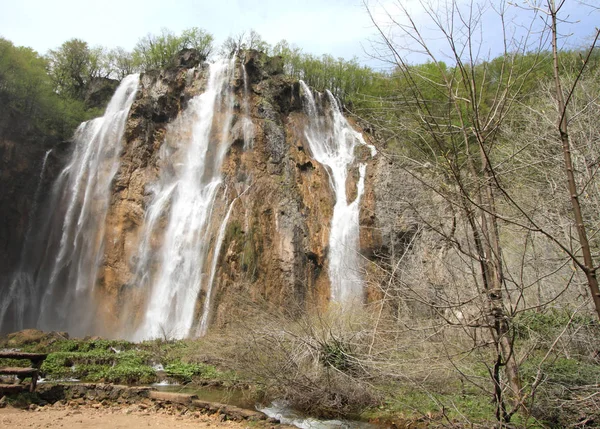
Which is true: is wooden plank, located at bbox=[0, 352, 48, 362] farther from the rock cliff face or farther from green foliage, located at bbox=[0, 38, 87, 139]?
green foliage, located at bbox=[0, 38, 87, 139]

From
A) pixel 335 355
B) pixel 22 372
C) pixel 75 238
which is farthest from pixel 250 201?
pixel 335 355

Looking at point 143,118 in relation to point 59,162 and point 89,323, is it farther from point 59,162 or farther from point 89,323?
point 89,323

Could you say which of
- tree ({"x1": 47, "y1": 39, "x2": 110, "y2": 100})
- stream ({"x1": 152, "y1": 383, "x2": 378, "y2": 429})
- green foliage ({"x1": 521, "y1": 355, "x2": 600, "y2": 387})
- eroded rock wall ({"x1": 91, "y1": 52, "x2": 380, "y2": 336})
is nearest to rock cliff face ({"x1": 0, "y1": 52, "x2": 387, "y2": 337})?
eroded rock wall ({"x1": 91, "y1": 52, "x2": 380, "y2": 336})

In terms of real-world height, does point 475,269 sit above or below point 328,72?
below

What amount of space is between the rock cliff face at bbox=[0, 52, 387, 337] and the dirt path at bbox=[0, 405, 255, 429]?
8.47m

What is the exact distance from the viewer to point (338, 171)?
24.4 meters

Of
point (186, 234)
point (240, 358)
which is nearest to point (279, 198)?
point (186, 234)

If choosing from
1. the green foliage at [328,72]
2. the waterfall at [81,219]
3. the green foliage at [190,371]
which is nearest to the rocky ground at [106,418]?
the green foliage at [190,371]

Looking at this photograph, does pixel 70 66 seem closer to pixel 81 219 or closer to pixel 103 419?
pixel 81 219

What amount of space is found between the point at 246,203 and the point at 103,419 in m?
14.4

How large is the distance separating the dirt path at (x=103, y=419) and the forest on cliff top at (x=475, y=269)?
1.53 metres

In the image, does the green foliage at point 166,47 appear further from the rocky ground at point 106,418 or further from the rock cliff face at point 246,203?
the rocky ground at point 106,418

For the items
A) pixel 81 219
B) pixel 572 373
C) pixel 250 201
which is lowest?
pixel 572 373

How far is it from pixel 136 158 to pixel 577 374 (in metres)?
23.5
